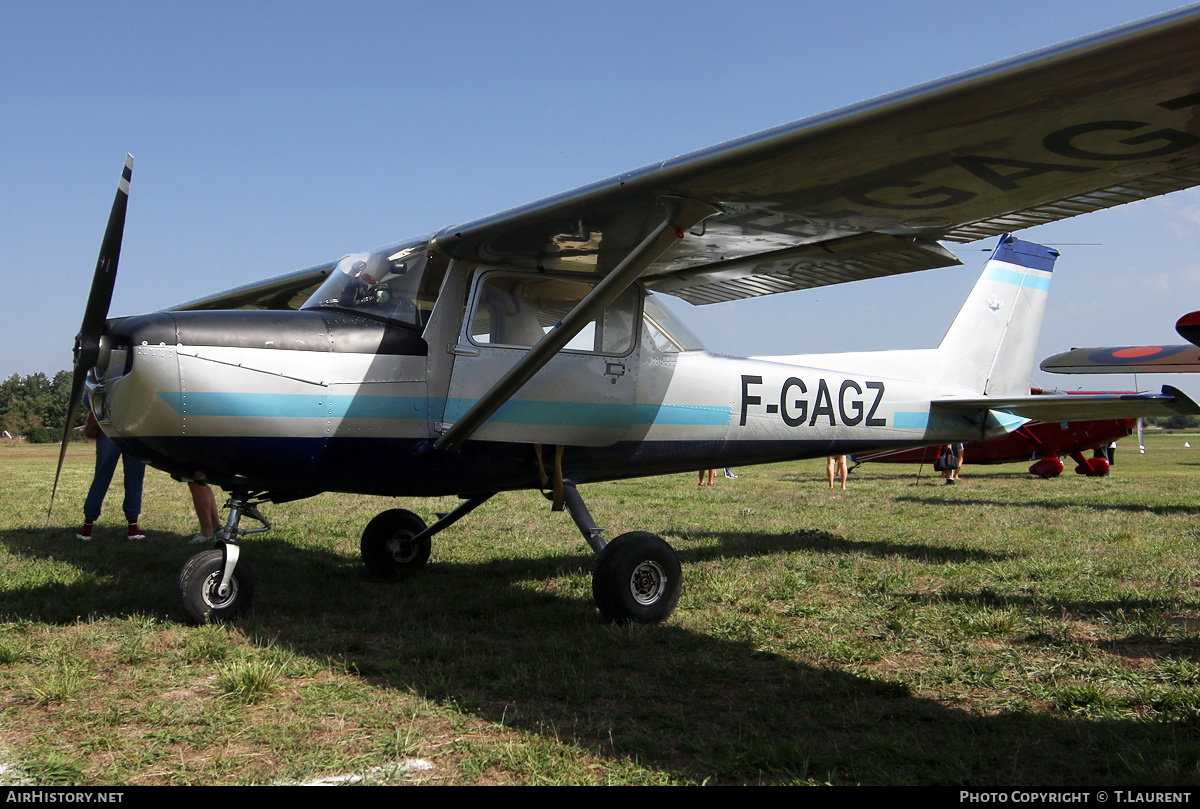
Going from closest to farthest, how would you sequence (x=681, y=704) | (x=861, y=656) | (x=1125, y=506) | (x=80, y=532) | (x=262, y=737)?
(x=262, y=737)
(x=681, y=704)
(x=861, y=656)
(x=80, y=532)
(x=1125, y=506)

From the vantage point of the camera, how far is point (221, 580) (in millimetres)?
4750

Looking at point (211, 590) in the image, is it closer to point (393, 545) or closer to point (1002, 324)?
point (393, 545)

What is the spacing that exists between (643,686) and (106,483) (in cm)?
737

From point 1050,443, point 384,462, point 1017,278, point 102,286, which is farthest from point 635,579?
point 1050,443

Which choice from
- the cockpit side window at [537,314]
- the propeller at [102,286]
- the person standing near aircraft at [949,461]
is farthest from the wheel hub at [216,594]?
the person standing near aircraft at [949,461]

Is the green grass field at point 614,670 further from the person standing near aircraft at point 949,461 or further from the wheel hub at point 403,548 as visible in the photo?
the person standing near aircraft at point 949,461

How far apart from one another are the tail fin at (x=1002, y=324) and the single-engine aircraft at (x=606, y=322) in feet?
6.47

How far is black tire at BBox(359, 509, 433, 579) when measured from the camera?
6410mm

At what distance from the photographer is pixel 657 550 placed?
5074mm

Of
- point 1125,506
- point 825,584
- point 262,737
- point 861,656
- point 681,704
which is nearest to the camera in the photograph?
point 262,737

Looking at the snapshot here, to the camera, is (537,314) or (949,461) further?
(949,461)

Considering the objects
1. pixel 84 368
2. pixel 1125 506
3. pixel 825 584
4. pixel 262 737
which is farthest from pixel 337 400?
pixel 1125 506
